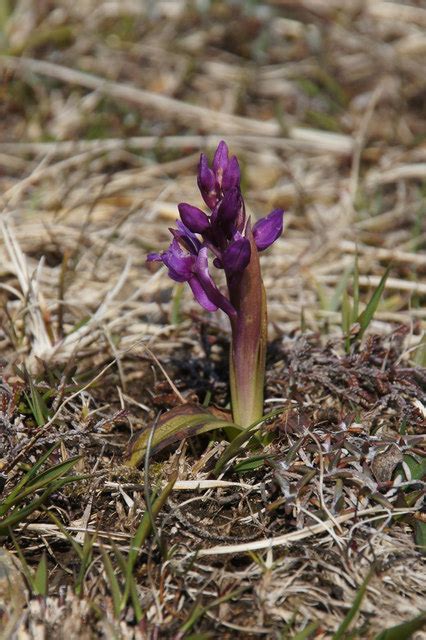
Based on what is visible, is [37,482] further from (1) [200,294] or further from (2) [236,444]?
(1) [200,294]

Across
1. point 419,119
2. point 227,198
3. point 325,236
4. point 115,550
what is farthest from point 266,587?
point 419,119

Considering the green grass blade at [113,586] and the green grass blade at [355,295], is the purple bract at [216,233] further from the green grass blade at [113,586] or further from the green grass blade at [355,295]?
the green grass blade at [113,586]

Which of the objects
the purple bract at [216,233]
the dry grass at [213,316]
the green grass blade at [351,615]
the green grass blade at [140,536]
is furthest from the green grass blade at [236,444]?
the green grass blade at [351,615]

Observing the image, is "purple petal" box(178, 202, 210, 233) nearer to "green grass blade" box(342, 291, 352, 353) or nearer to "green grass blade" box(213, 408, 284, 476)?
"green grass blade" box(213, 408, 284, 476)

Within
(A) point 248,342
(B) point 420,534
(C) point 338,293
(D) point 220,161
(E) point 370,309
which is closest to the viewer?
(B) point 420,534

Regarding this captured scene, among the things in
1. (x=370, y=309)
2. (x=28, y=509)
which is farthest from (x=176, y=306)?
(x=28, y=509)

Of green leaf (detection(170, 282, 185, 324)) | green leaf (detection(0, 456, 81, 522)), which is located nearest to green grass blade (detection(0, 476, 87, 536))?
green leaf (detection(0, 456, 81, 522))
